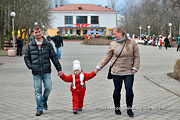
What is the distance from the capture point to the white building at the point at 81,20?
327 feet

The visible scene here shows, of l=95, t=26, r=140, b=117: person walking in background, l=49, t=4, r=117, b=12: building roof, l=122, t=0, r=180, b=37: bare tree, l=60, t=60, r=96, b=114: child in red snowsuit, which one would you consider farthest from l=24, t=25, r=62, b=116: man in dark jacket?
l=49, t=4, r=117, b=12: building roof

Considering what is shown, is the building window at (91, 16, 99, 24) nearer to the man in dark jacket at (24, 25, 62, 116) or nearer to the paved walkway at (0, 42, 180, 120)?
the paved walkway at (0, 42, 180, 120)

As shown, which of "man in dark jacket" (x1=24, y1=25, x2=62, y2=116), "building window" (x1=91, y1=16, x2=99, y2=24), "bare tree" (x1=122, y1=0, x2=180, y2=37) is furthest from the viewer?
"building window" (x1=91, y1=16, x2=99, y2=24)

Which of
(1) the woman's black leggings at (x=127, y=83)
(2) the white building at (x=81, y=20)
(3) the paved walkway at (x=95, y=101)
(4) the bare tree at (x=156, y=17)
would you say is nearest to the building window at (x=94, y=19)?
(2) the white building at (x=81, y=20)

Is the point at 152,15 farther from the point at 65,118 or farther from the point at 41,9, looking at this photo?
the point at 65,118

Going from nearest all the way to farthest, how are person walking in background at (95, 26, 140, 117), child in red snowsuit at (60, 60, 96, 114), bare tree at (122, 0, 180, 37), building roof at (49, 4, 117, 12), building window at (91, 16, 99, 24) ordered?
person walking in background at (95, 26, 140, 117) < child in red snowsuit at (60, 60, 96, 114) < bare tree at (122, 0, 180, 37) < building window at (91, 16, 99, 24) < building roof at (49, 4, 117, 12)

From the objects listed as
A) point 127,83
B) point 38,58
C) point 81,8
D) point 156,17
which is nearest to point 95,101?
point 127,83

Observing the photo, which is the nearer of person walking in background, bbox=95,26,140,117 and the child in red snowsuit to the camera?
person walking in background, bbox=95,26,140,117

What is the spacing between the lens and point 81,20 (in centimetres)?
10044

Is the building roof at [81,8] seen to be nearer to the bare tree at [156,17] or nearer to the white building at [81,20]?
the white building at [81,20]

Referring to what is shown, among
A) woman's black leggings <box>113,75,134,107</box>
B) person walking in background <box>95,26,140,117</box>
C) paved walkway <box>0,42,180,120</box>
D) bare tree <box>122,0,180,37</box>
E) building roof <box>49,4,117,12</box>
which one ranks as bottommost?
paved walkway <box>0,42,180,120</box>

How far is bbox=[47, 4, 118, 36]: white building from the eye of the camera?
99688 millimetres

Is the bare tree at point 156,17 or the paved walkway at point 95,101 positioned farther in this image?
the bare tree at point 156,17

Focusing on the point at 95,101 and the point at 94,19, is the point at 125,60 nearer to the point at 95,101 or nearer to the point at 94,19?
the point at 95,101
